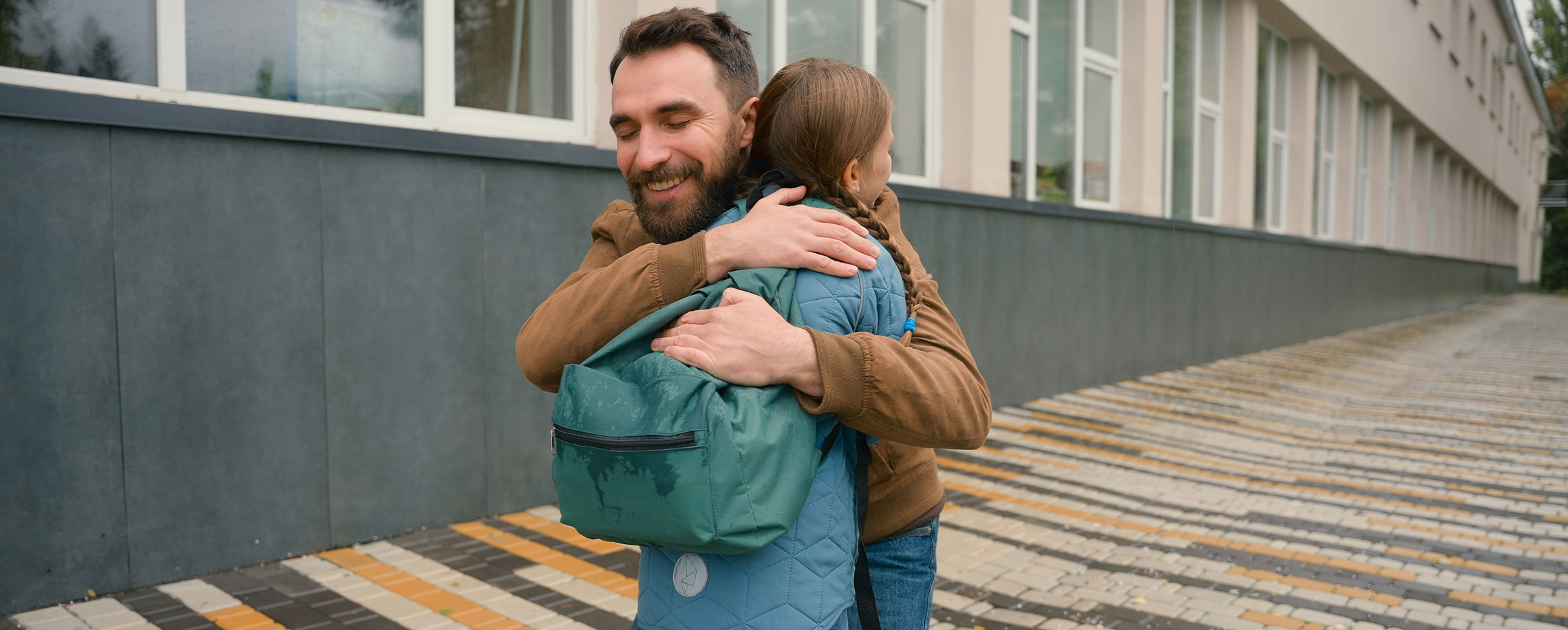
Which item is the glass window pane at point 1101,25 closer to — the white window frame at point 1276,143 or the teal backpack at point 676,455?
the white window frame at point 1276,143

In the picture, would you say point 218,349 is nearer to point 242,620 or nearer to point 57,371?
point 57,371

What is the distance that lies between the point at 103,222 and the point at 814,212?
313cm

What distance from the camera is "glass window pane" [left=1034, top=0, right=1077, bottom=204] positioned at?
30.8ft

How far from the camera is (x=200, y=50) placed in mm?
3865

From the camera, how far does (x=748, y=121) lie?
1.62 m

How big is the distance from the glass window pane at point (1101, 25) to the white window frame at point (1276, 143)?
5.02 metres

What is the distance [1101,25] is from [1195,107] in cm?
270

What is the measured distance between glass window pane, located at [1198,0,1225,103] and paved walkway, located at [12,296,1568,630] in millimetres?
5474

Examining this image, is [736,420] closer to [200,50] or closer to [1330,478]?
[200,50]

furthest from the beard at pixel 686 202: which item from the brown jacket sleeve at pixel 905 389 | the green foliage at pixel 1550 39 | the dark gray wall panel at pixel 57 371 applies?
the green foliage at pixel 1550 39

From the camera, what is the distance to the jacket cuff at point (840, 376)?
1331mm

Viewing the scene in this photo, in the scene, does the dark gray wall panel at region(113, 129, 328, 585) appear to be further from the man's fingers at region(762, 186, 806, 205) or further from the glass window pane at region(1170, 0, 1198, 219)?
the glass window pane at region(1170, 0, 1198, 219)

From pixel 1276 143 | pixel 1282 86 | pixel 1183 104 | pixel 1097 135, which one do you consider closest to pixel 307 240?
pixel 1097 135

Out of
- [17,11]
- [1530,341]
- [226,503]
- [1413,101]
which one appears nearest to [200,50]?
[17,11]
